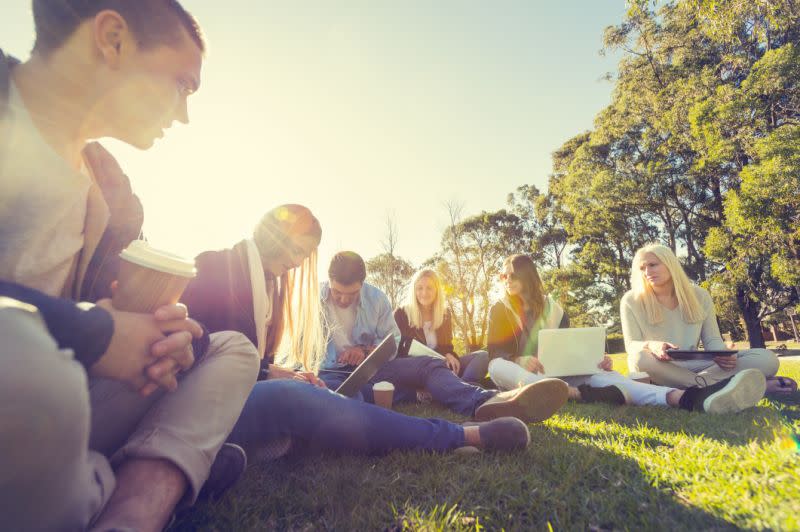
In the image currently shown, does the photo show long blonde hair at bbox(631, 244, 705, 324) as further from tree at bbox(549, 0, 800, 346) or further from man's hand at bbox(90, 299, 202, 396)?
tree at bbox(549, 0, 800, 346)

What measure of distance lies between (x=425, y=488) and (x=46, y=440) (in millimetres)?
1443

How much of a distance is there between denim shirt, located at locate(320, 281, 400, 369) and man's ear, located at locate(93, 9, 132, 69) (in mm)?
3837

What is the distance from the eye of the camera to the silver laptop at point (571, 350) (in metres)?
4.54

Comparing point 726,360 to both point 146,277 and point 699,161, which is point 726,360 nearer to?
point 146,277

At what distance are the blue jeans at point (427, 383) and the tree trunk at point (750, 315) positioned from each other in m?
16.7

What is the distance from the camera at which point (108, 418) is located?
1.31 m

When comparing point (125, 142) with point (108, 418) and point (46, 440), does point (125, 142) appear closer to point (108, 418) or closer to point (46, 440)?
point (108, 418)

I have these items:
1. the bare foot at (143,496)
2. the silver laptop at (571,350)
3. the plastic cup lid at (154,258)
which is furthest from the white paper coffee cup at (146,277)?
the silver laptop at (571,350)

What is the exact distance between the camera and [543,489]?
1734 millimetres

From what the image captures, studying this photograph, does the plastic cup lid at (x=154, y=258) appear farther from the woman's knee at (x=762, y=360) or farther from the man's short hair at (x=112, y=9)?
the woman's knee at (x=762, y=360)

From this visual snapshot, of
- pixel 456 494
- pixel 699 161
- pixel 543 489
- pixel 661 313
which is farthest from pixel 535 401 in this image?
pixel 699 161

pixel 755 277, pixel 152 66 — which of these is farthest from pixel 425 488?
pixel 755 277

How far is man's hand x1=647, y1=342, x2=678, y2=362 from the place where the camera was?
4.09 metres

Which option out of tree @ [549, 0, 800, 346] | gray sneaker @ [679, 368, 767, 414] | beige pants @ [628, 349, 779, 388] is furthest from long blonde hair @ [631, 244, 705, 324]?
tree @ [549, 0, 800, 346]
